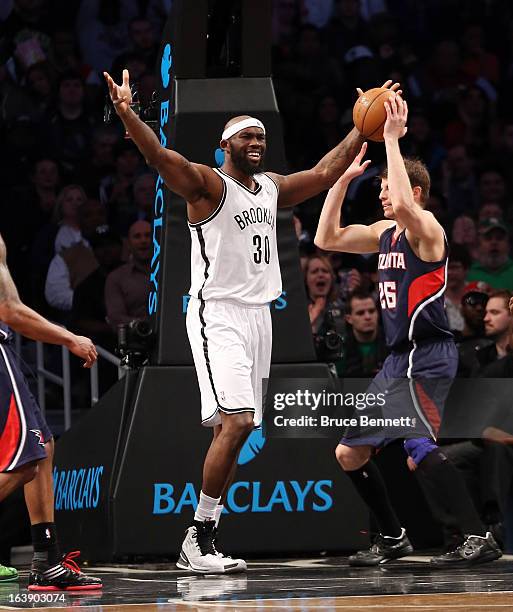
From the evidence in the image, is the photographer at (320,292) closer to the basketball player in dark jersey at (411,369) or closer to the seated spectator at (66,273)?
the seated spectator at (66,273)

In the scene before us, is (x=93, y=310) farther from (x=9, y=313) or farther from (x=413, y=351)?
(x=9, y=313)

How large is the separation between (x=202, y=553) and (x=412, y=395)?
1426mm

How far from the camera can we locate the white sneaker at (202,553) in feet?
26.0

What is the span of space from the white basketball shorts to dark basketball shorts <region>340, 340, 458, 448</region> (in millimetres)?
670

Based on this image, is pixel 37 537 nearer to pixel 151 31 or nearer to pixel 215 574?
pixel 215 574

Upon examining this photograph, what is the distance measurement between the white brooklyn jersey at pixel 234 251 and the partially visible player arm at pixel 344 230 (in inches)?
25.0

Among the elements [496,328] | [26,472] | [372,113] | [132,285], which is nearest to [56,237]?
[132,285]

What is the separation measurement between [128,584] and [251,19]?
3790mm

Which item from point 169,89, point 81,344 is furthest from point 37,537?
point 169,89

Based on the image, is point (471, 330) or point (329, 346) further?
point (471, 330)

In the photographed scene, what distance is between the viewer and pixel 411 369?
815 centimetres

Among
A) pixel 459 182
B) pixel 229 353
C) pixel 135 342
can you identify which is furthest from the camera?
pixel 459 182

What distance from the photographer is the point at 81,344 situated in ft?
23.0

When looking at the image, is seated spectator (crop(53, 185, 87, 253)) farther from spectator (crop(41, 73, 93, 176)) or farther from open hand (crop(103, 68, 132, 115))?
open hand (crop(103, 68, 132, 115))
